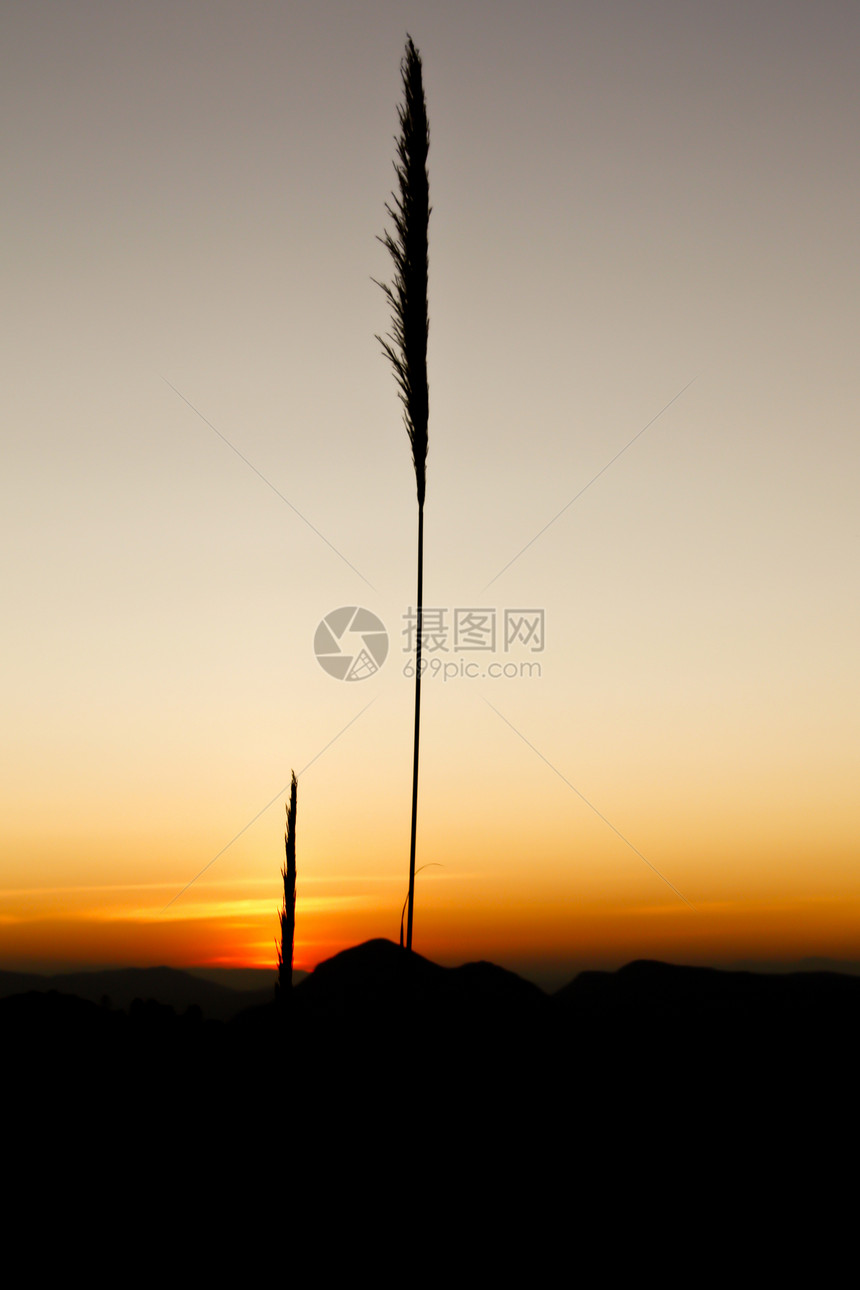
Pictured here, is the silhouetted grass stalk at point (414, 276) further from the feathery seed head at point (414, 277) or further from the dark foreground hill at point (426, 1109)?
the dark foreground hill at point (426, 1109)

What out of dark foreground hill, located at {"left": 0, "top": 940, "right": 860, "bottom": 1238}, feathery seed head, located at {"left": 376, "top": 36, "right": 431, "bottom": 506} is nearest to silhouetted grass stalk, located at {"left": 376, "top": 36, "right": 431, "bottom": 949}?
feathery seed head, located at {"left": 376, "top": 36, "right": 431, "bottom": 506}

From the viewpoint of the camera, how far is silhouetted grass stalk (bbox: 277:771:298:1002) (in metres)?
4.10

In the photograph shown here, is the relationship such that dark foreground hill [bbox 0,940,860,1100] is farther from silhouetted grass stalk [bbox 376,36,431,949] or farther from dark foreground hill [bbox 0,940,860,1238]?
silhouetted grass stalk [bbox 376,36,431,949]

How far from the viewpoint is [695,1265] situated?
12.5 feet

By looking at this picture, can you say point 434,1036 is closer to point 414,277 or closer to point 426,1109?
point 426,1109

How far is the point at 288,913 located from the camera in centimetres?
413

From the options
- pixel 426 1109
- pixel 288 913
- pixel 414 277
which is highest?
pixel 414 277

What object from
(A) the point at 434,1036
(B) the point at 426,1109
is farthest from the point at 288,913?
(A) the point at 434,1036

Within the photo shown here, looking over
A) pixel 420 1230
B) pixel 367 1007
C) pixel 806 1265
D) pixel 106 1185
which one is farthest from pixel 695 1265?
pixel 367 1007

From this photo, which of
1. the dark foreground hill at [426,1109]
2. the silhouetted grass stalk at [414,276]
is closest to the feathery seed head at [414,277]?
the silhouetted grass stalk at [414,276]

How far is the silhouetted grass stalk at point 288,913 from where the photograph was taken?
4.10 m

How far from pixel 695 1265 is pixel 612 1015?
4.10 m

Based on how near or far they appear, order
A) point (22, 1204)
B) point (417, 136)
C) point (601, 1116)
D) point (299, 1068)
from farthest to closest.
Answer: point (601, 1116)
point (299, 1068)
point (22, 1204)
point (417, 136)

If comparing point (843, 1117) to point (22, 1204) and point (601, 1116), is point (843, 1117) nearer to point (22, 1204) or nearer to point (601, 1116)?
point (601, 1116)
